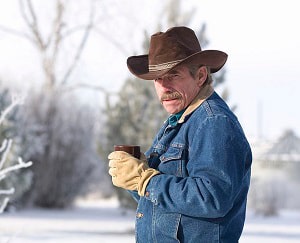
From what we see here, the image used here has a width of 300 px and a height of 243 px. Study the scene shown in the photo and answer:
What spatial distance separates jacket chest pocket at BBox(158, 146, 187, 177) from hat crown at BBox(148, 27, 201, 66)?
292mm

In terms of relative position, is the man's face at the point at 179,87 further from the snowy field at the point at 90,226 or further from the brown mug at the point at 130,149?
the snowy field at the point at 90,226

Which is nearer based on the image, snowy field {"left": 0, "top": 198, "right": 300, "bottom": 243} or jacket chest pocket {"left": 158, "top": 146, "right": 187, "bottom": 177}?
jacket chest pocket {"left": 158, "top": 146, "right": 187, "bottom": 177}

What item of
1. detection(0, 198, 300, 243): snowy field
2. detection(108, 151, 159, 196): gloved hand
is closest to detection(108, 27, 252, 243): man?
detection(108, 151, 159, 196): gloved hand

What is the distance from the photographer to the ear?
241cm

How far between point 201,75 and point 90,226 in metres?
8.79

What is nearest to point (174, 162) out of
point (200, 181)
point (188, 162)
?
point (188, 162)

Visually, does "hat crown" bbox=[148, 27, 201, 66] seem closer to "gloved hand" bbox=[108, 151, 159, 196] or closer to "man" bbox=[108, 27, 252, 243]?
"man" bbox=[108, 27, 252, 243]

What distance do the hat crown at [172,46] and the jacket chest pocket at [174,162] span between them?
29cm

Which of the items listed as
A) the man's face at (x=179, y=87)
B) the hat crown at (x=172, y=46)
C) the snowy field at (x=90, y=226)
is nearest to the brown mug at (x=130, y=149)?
the man's face at (x=179, y=87)

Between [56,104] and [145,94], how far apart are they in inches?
121

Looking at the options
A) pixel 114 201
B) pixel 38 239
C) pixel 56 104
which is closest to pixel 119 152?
pixel 38 239

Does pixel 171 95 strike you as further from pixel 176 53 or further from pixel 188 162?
pixel 188 162

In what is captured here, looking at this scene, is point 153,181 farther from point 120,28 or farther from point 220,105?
point 120,28

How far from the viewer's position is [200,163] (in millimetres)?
2215
